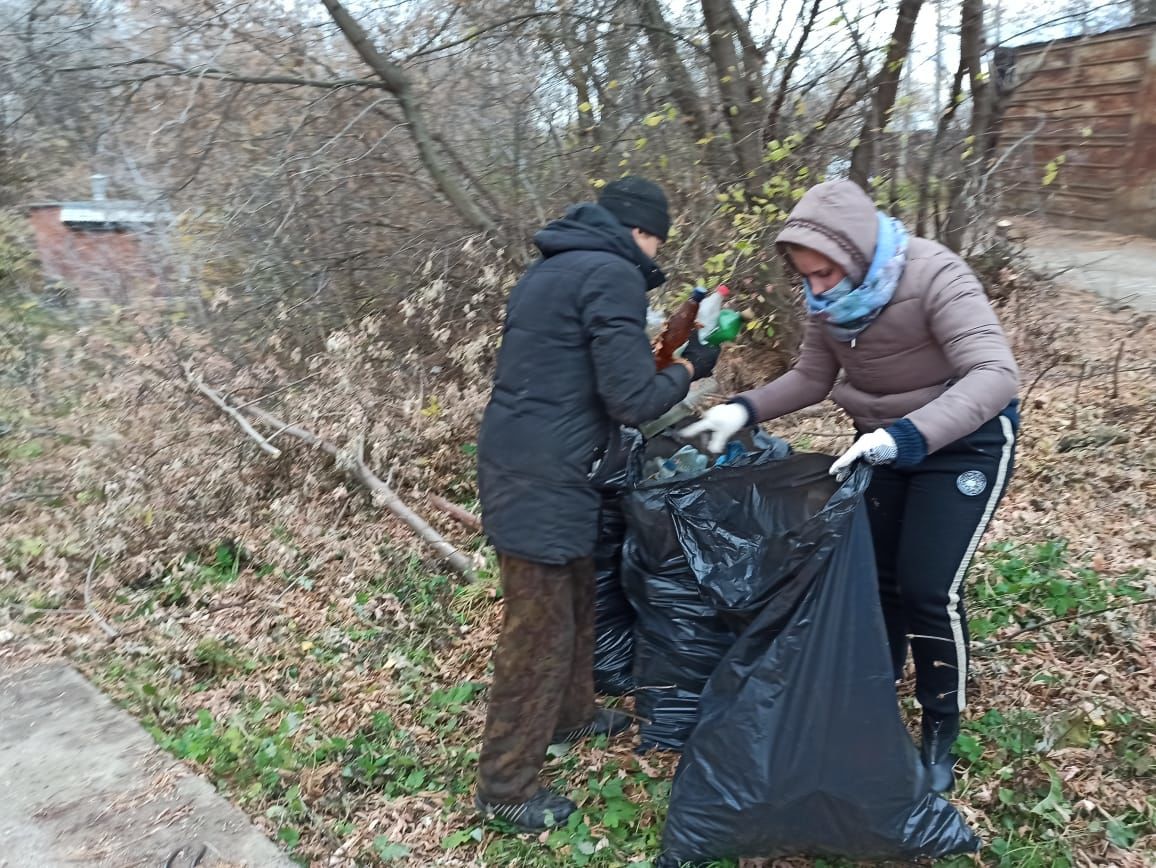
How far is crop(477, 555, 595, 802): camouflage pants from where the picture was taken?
2514 mm

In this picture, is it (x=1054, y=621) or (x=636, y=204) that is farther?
(x=1054, y=621)

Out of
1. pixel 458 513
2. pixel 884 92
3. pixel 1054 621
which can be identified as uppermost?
pixel 884 92

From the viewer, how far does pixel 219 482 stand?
5023mm

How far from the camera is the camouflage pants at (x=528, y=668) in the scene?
2514 millimetres

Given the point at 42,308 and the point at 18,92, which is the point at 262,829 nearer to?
the point at 18,92

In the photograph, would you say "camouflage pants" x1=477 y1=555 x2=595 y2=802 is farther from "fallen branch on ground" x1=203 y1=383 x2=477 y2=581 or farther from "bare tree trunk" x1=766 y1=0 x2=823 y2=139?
"bare tree trunk" x1=766 y1=0 x2=823 y2=139

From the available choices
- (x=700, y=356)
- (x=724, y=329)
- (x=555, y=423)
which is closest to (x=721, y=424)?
(x=700, y=356)

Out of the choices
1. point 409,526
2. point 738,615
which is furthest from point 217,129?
point 738,615

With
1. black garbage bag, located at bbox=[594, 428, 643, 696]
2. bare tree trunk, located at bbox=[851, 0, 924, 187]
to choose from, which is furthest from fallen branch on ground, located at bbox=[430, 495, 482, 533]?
bare tree trunk, located at bbox=[851, 0, 924, 187]

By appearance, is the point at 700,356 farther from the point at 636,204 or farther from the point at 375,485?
the point at 375,485

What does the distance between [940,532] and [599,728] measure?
1.32 m

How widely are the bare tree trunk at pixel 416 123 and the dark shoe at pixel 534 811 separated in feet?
13.2

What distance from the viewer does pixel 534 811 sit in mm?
2660

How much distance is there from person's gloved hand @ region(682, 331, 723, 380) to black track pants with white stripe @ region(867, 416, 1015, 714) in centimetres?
56
